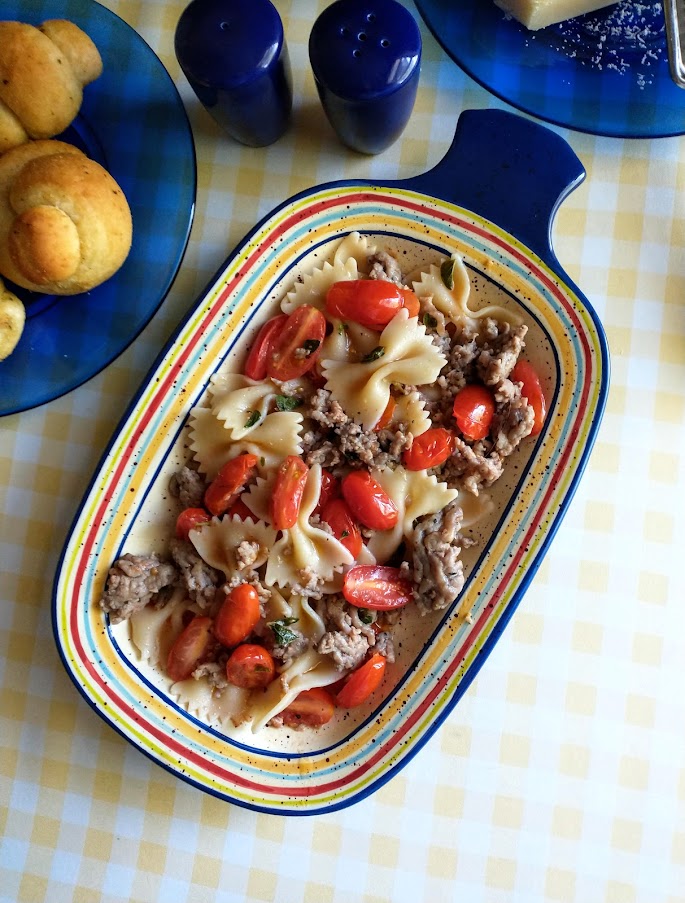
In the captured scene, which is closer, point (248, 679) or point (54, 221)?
point (54, 221)

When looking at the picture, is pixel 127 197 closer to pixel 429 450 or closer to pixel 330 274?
pixel 330 274

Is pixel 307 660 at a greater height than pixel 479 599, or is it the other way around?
pixel 479 599

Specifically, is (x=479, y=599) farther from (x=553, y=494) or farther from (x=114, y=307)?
(x=114, y=307)

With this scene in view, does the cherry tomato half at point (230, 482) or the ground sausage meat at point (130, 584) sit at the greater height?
the cherry tomato half at point (230, 482)

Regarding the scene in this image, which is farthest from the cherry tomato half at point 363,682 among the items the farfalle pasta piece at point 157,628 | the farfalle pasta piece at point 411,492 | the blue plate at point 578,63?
the blue plate at point 578,63

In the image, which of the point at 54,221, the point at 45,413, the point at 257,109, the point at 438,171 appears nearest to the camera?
the point at 54,221

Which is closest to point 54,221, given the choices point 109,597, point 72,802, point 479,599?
point 109,597

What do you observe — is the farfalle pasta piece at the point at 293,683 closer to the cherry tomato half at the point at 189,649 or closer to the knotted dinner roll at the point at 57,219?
the cherry tomato half at the point at 189,649
